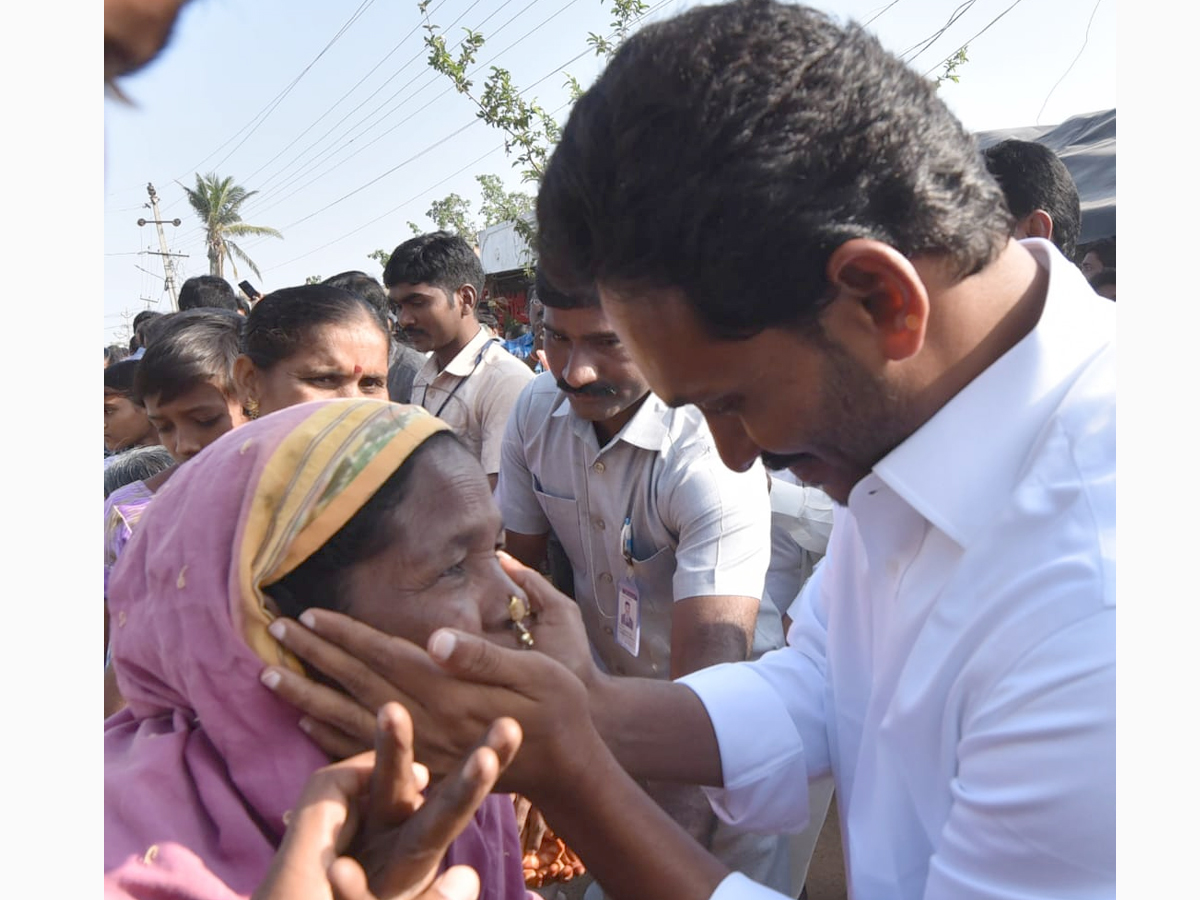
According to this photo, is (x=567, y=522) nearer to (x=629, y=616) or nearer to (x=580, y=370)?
(x=629, y=616)

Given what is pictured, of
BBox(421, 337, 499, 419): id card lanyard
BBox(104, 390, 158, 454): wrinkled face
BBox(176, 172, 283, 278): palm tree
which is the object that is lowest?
BBox(421, 337, 499, 419): id card lanyard

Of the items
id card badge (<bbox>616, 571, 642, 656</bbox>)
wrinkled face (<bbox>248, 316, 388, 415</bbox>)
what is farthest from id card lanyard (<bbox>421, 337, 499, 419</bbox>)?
id card badge (<bbox>616, 571, 642, 656</bbox>)

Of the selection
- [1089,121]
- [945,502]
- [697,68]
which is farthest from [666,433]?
[1089,121]

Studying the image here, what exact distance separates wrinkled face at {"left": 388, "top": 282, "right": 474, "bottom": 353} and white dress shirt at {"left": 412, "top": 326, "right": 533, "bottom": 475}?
151mm

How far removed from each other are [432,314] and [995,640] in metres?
4.14

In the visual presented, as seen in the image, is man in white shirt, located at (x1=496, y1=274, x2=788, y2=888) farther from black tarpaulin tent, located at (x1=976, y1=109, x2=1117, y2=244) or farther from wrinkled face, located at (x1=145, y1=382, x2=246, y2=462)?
black tarpaulin tent, located at (x1=976, y1=109, x2=1117, y2=244)

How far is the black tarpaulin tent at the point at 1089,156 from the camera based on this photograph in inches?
261

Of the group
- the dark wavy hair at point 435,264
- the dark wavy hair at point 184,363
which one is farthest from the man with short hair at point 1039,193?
the dark wavy hair at point 184,363

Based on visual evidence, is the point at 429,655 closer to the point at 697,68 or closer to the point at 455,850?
the point at 455,850

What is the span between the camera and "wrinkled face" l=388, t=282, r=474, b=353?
5.04m

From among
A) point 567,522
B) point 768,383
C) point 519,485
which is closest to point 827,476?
point 768,383

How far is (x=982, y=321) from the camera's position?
155 cm

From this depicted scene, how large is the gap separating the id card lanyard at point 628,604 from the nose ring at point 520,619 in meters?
1.19

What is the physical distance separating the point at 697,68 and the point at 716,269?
1.06 ft
